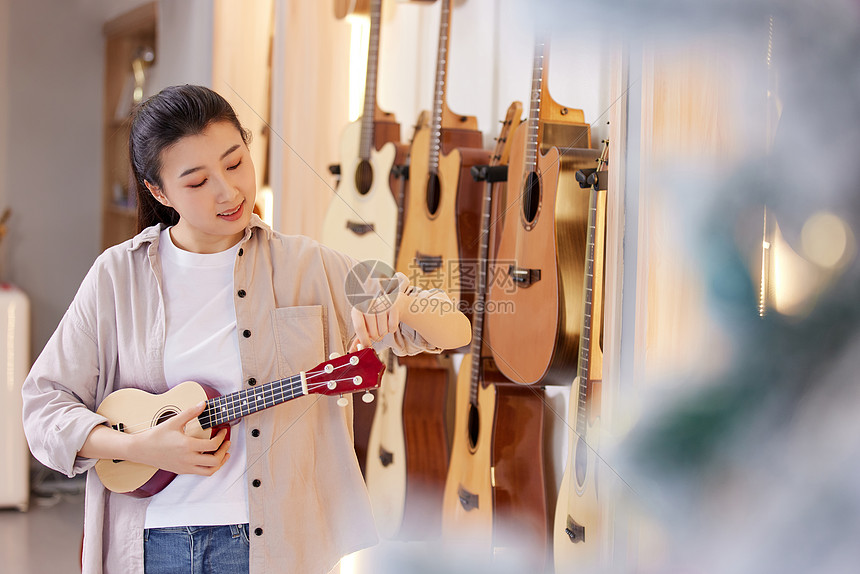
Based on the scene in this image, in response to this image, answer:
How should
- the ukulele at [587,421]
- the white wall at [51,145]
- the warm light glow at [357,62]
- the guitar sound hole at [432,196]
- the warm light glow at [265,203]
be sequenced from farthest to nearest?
Result: the white wall at [51,145] → the warm light glow at [265,203] → the warm light glow at [357,62] → the guitar sound hole at [432,196] → the ukulele at [587,421]

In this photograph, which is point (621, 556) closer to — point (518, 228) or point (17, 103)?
point (518, 228)

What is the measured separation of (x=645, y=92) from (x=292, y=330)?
1.74ft

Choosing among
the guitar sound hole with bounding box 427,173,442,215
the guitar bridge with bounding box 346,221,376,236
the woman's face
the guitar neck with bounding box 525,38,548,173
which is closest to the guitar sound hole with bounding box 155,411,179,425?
the woman's face

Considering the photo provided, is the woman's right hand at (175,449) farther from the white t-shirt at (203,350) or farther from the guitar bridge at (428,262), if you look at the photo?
the guitar bridge at (428,262)

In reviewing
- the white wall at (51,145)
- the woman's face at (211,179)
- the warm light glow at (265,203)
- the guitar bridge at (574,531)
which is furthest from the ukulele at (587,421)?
the white wall at (51,145)

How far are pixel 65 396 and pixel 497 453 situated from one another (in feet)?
2.66

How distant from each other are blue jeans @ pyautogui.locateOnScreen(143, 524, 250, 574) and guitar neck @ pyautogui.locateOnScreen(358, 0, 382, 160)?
1.17m

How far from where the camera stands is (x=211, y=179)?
0.99 meters

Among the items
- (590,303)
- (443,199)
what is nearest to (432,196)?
(443,199)

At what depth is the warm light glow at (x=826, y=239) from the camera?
0.58 m

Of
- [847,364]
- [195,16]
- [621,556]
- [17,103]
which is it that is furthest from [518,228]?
[17,103]

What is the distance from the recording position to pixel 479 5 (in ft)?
6.12

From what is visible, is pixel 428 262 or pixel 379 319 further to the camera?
pixel 428 262

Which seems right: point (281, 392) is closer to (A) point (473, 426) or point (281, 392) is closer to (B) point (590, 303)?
(B) point (590, 303)
